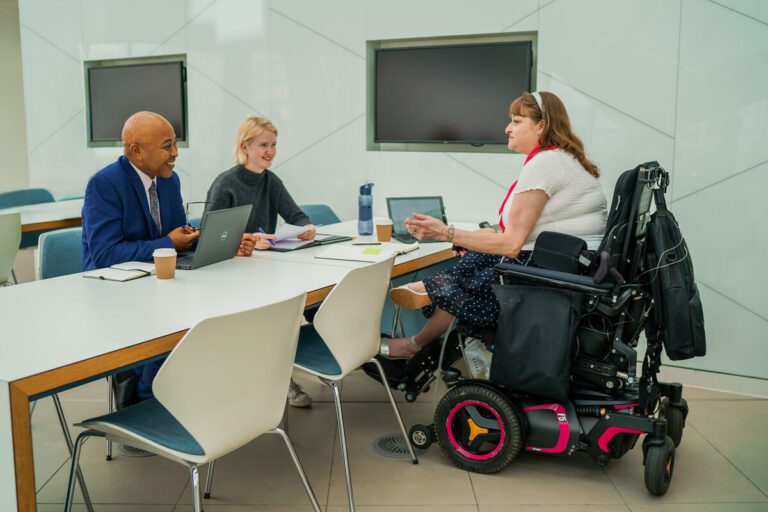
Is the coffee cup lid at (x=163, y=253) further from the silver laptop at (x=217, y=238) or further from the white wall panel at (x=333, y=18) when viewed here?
the white wall panel at (x=333, y=18)

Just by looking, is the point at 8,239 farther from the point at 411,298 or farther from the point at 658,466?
the point at 658,466

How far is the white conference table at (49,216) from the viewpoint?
163 inches

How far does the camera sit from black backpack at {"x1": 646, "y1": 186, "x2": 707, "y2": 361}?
241cm

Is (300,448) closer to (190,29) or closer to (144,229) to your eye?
(144,229)

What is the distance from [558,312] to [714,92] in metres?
2.03

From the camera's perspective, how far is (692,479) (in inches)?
110

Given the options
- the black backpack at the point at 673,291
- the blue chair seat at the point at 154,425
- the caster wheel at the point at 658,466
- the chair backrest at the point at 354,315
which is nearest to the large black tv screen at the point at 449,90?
the black backpack at the point at 673,291

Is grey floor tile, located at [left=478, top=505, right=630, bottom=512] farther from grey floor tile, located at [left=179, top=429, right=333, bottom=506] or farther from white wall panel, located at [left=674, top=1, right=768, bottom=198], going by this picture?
white wall panel, located at [left=674, top=1, right=768, bottom=198]

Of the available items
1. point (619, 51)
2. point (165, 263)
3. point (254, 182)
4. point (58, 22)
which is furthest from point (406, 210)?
point (58, 22)

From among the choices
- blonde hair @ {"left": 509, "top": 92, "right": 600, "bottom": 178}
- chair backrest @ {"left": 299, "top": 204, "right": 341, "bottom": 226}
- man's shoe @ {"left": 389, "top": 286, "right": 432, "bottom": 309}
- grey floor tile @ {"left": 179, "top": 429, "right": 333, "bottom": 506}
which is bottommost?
grey floor tile @ {"left": 179, "top": 429, "right": 333, "bottom": 506}

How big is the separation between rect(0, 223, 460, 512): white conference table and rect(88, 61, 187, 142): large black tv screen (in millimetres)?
2993

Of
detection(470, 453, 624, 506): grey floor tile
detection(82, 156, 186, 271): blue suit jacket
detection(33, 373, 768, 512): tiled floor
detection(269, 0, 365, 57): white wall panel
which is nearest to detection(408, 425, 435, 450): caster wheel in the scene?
detection(33, 373, 768, 512): tiled floor

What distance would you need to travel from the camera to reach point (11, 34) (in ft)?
27.1

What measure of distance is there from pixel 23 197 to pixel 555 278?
395 cm
